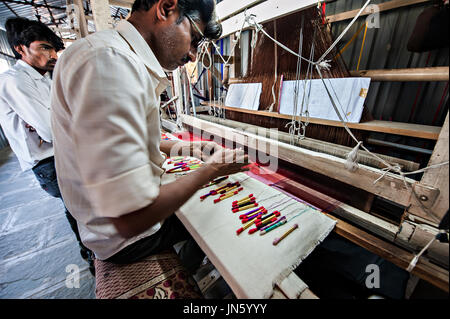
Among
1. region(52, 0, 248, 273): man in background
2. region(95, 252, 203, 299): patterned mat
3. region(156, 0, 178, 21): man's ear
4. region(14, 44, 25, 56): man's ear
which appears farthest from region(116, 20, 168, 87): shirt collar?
region(14, 44, 25, 56): man's ear

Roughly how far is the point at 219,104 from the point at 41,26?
1.64m

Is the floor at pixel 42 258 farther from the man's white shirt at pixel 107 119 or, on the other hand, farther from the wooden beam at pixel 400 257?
the man's white shirt at pixel 107 119

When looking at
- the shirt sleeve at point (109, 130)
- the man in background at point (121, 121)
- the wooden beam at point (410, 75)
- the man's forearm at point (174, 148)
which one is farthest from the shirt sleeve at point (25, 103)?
the wooden beam at point (410, 75)

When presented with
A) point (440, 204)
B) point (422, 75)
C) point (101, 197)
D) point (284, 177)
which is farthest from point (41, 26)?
point (440, 204)

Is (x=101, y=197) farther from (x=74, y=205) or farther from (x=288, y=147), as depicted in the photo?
(x=288, y=147)

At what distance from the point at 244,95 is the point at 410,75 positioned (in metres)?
1.11

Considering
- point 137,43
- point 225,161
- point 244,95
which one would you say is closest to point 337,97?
point 225,161

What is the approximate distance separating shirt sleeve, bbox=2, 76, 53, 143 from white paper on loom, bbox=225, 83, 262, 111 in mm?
1524

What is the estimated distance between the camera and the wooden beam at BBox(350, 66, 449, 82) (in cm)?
64

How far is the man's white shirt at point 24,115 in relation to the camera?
133cm

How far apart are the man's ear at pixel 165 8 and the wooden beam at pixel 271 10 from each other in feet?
1.92

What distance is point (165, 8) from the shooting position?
634mm

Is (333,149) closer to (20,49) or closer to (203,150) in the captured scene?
(203,150)
